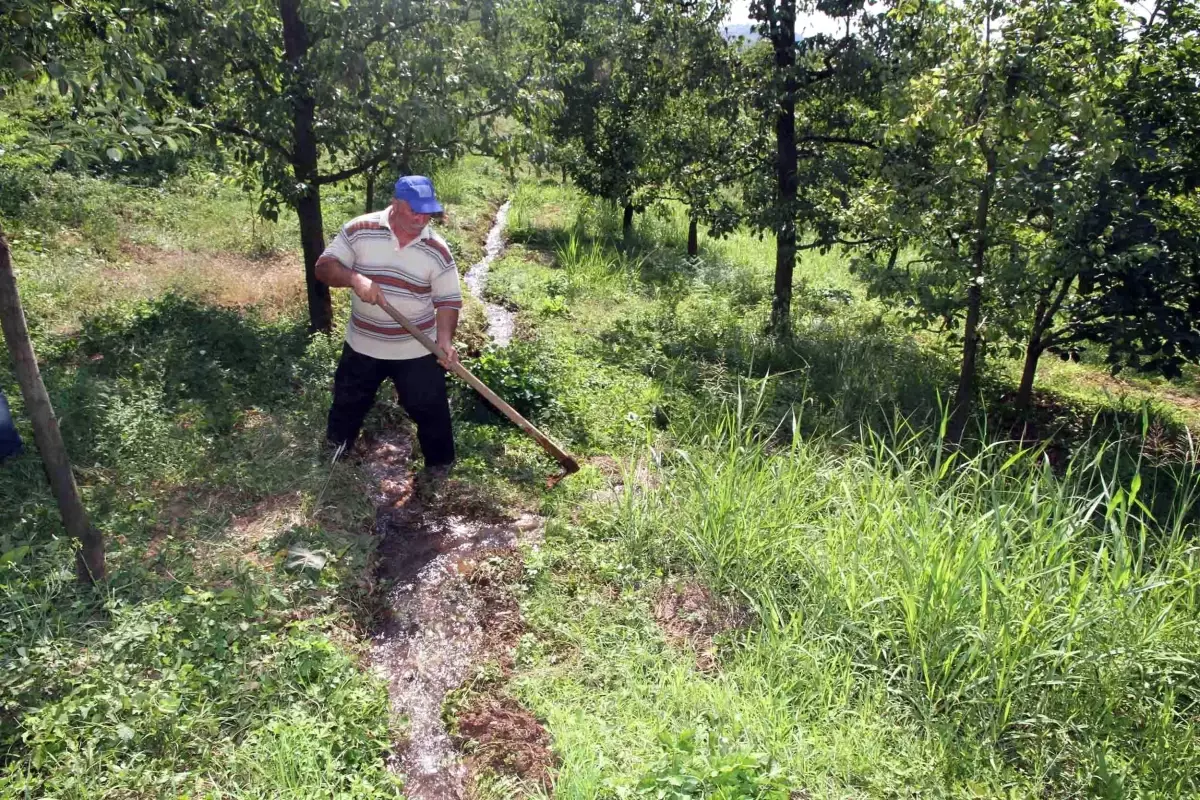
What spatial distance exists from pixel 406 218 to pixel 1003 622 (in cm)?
349

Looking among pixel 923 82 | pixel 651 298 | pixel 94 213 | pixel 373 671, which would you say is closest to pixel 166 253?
pixel 94 213

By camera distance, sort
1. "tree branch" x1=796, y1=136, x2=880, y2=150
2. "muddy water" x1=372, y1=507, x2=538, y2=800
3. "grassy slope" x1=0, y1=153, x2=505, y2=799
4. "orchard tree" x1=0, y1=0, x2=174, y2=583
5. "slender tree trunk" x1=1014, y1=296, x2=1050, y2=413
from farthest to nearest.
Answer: "tree branch" x1=796, y1=136, x2=880, y2=150 < "slender tree trunk" x1=1014, y1=296, x2=1050, y2=413 < "muddy water" x1=372, y1=507, x2=538, y2=800 < "orchard tree" x1=0, y1=0, x2=174, y2=583 < "grassy slope" x1=0, y1=153, x2=505, y2=799

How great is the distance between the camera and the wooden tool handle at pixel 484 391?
4.36 meters

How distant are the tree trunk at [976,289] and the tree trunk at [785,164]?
7.87 ft

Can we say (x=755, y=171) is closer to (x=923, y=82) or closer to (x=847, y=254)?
(x=847, y=254)

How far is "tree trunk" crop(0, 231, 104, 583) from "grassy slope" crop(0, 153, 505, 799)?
115 mm

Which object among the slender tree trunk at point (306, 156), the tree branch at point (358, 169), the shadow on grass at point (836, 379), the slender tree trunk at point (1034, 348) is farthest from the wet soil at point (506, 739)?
the slender tree trunk at point (1034, 348)

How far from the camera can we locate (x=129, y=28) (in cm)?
402

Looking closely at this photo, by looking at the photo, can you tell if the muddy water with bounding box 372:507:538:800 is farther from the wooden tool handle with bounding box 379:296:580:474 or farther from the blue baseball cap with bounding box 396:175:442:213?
the blue baseball cap with bounding box 396:175:442:213

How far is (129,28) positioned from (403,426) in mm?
2885

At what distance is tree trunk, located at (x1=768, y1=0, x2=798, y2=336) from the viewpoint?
25.8ft

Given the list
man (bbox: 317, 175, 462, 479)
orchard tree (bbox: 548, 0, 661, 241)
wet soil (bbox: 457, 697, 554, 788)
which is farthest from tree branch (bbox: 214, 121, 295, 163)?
orchard tree (bbox: 548, 0, 661, 241)

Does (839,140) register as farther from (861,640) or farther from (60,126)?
(60,126)

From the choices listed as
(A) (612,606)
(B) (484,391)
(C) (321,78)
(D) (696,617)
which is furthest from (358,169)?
(D) (696,617)
